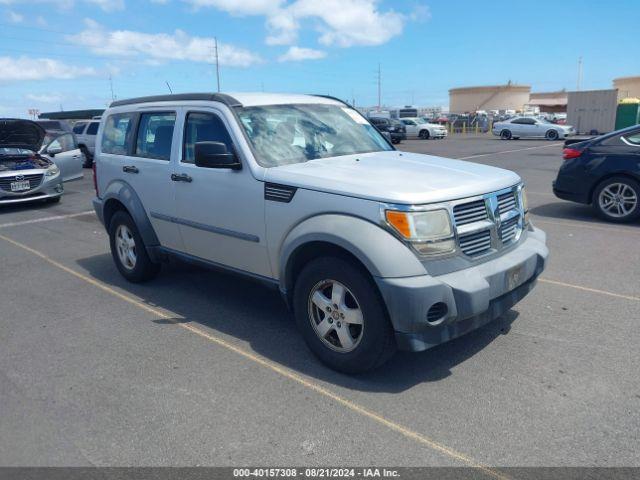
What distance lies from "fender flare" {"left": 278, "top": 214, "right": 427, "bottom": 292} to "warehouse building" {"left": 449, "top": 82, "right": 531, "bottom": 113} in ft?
314

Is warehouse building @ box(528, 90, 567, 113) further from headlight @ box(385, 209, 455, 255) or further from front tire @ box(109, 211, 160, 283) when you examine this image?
headlight @ box(385, 209, 455, 255)

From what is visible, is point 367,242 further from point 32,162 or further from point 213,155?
point 32,162

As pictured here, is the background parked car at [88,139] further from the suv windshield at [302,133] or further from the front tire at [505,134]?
the front tire at [505,134]

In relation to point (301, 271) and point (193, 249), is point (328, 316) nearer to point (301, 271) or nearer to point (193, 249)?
point (301, 271)

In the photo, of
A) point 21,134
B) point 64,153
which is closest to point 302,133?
point 21,134

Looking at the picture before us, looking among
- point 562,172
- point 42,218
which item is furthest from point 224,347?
point 42,218

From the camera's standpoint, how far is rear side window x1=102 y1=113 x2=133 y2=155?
588 centimetres

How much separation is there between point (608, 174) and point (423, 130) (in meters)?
32.7

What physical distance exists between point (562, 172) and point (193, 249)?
6439 millimetres

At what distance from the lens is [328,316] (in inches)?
151

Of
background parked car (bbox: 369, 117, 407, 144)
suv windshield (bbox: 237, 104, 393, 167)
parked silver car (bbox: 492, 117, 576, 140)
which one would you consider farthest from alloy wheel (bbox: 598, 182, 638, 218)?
parked silver car (bbox: 492, 117, 576, 140)

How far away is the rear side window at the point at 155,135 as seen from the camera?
17.2 feet

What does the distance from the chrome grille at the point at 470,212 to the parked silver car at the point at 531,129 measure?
33145 mm

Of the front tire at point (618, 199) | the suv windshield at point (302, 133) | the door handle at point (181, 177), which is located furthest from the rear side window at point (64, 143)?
the front tire at point (618, 199)
